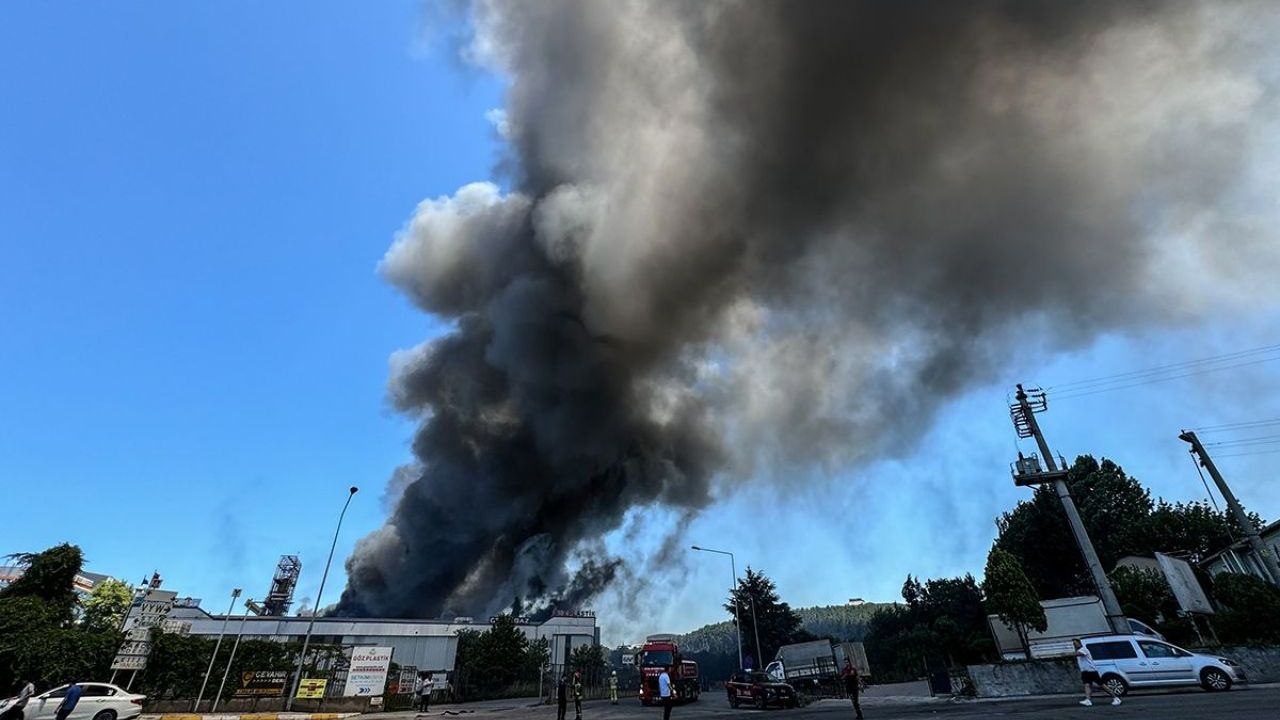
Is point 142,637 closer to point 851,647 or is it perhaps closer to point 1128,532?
point 851,647

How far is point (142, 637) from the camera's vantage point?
24.0 meters

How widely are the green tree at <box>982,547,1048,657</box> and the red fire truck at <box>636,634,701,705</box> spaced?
1676 centimetres

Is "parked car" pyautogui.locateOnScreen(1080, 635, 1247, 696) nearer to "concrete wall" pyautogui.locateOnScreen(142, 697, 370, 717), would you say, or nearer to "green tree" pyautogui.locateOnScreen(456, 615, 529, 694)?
"concrete wall" pyautogui.locateOnScreen(142, 697, 370, 717)

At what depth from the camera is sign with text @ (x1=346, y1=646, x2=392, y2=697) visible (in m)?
26.6

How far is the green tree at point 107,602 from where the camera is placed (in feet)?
163

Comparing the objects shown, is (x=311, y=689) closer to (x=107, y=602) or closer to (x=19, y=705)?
(x=19, y=705)

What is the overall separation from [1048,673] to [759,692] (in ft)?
37.6

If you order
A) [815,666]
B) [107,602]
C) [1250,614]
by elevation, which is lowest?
[815,666]

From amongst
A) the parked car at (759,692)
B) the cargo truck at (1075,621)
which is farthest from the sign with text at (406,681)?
the cargo truck at (1075,621)

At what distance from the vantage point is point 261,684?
1046 inches

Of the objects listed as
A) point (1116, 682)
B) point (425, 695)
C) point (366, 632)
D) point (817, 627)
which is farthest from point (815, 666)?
point (817, 627)

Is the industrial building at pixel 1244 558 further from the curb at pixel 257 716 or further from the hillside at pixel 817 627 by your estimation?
the hillside at pixel 817 627

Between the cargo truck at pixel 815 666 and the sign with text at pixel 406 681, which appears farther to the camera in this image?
the cargo truck at pixel 815 666

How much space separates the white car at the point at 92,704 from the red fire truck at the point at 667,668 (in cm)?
2209
